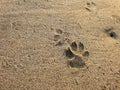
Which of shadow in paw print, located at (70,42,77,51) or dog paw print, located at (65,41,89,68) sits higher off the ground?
shadow in paw print, located at (70,42,77,51)

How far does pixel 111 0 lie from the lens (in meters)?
2.98

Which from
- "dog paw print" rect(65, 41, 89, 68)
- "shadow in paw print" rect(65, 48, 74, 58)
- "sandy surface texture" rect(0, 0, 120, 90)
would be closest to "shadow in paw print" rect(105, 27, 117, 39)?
"sandy surface texture" rect(0, 0, 120, 90)

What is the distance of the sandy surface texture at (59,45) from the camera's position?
7.07 feet

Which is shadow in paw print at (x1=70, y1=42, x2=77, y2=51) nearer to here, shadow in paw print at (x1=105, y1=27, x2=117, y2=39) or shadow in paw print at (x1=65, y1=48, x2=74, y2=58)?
shadow in paw print at (x1=65, y1=48, x2=74, y2=58)

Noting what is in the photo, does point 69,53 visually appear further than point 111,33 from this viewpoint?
No

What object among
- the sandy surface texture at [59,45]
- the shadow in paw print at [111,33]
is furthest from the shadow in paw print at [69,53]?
the shadow in paw print at [111,33]

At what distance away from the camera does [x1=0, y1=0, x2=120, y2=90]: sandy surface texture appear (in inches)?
84.8

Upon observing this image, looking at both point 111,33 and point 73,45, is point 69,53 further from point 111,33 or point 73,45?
point 111,33

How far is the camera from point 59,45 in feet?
7.91

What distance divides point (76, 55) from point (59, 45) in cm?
22

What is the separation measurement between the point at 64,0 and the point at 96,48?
31.6 inches

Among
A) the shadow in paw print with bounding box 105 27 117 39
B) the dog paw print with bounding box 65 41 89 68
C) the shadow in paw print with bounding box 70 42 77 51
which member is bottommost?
the dog paw print with bounding box 65 41 89 68

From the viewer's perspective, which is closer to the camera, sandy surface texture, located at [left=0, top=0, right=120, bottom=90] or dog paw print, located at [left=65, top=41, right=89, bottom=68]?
sandy surface texture, located at [left=0, top=0, right=120, bottom=90]

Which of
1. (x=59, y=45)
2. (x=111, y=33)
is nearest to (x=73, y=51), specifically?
(x=59, y=45)
